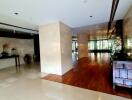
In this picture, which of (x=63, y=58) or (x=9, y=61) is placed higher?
(x=63, y=58)

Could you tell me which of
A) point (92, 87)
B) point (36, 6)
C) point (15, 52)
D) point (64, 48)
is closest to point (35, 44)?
point (15, 52)

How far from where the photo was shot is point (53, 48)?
5055 millimetres

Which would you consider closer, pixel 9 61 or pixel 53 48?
pixel 53 48

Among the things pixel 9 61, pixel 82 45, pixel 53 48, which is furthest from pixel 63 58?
pixel 82 45

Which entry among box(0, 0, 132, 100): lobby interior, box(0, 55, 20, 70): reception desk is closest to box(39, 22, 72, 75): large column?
box(0, 0, 132, 100): lobby interior

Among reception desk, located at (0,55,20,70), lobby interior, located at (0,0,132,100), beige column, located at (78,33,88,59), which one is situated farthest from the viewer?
beige column, located at (78,33,88,59)

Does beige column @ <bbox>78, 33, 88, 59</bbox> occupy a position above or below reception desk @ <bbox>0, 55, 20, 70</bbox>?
above

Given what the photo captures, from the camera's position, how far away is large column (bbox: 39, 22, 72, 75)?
16.0ft

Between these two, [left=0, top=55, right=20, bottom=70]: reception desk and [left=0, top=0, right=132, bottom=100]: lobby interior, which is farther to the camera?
[left=0, top=55, right=20, bottom=70]: reception desk

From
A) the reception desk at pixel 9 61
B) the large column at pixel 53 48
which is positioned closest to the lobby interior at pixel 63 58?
the large column at pixel 53 48

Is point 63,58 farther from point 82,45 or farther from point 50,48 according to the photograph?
point 82,45

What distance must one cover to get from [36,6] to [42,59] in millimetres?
3020

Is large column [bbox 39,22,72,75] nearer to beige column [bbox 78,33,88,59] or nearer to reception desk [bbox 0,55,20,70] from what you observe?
reception desk [bbox 0,55,20,70]

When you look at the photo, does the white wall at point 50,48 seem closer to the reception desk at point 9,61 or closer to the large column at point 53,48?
the large column at point 53,48
